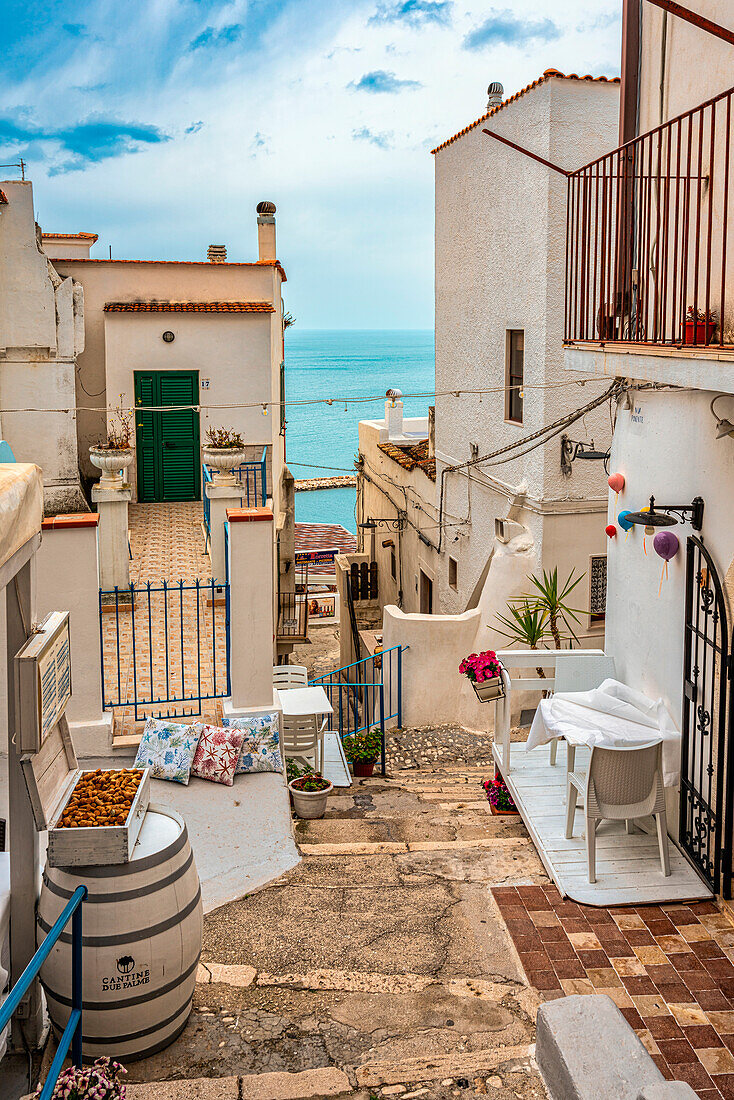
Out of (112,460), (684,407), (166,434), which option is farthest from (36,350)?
(684,407)

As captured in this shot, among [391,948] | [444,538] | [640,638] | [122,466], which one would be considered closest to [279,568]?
[444,538]

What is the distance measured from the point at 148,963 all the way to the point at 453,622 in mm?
9536

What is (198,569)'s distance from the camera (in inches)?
548

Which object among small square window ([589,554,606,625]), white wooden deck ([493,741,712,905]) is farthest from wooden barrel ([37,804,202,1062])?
small square window ([589,554,606,625])

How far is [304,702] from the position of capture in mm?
9984

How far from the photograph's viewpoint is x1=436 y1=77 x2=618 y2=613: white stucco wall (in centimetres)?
1282

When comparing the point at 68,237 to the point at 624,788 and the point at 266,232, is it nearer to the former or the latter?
the point at 266,232

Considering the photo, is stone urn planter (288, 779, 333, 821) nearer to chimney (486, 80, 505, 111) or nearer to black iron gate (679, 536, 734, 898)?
black iron gate (679, 536, 734, 898)

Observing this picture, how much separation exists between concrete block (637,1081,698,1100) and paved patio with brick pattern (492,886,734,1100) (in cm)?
109

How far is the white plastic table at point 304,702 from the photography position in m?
9.72

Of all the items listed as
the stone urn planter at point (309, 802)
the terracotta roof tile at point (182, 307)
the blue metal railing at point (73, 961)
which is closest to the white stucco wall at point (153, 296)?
the terracotta roof tile at point (182, 307)

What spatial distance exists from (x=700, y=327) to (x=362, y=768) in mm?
6810

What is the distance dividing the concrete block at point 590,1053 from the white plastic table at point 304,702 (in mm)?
5455

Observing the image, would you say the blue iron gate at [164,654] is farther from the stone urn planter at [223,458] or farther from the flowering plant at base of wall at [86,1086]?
the flowering plant at base of wall at [86,1086]
